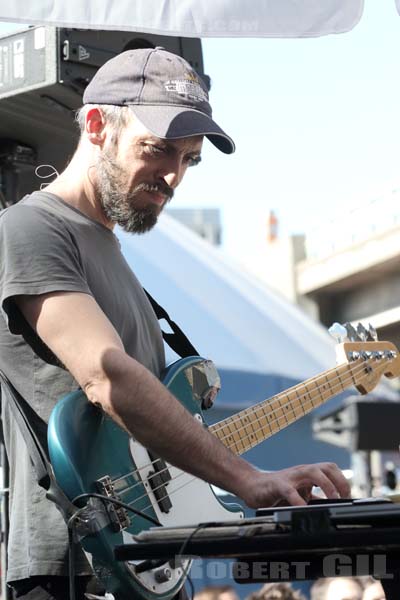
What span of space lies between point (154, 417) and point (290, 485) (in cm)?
30

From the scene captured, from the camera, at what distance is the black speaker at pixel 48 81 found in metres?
3.76

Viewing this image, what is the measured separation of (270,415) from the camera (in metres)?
3.05

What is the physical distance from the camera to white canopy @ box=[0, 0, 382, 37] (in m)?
2.73

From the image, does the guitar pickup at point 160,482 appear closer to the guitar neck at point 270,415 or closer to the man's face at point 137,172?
the guitar neck at point 270,415

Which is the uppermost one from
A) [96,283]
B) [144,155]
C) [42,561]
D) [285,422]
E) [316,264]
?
[316,264]

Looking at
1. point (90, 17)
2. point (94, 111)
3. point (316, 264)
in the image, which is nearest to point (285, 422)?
point (94, 111)

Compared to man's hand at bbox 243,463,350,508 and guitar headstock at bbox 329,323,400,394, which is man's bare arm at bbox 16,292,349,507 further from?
guitar headstock at bbox 329,323,400,394

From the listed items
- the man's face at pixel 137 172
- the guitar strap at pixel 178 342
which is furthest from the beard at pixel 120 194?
the guitar strap at pixel 178 342

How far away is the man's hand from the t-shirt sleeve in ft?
1.84

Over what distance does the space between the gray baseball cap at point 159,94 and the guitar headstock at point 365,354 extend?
3.70 ft

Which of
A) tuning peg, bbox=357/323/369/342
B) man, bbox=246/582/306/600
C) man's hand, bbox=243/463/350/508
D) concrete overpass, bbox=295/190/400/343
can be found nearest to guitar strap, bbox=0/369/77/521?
man's hand, bbox=243/463/350/508

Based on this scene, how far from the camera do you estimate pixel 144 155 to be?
2688 mm

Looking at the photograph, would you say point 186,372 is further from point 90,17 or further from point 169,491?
point 90,17

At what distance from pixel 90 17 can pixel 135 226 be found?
518mm
